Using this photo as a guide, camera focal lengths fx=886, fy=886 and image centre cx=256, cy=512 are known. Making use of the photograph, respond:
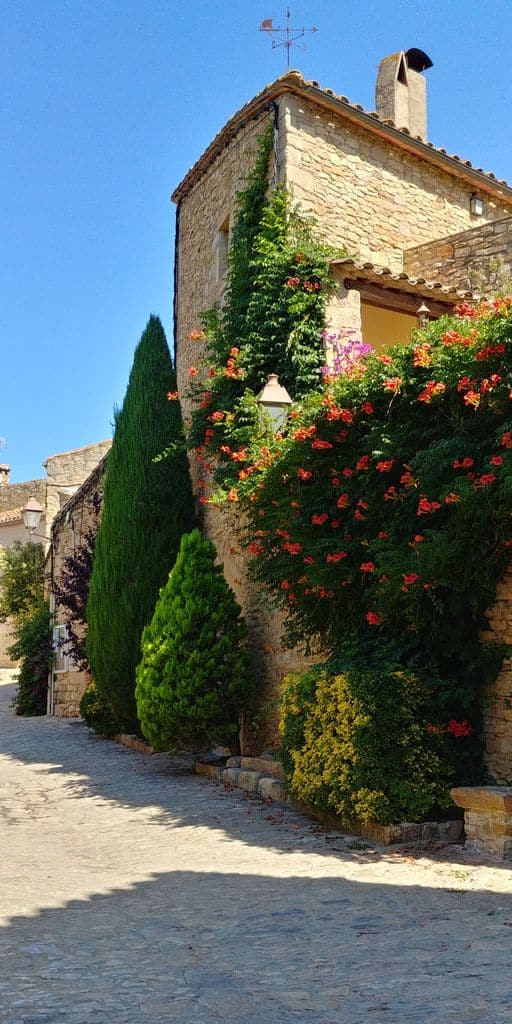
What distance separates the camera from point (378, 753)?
6.13m

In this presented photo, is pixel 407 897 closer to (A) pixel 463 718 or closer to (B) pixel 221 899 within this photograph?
(B) pixel 221 899

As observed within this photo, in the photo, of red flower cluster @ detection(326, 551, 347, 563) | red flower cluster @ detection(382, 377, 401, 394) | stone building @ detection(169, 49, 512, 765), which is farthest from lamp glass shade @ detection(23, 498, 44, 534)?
red flower cluster @ detection(382, 377, 401, 394)

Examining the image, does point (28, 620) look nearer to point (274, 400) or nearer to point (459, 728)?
point (274, 400)

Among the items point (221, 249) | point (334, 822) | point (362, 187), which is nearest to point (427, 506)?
point (334, 822)

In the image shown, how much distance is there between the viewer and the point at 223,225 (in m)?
12.0

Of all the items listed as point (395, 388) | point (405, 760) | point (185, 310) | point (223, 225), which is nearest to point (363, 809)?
point (405, 760)

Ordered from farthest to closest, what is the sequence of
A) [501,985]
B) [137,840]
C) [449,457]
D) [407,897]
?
[137,840]
[449,457]
[407,897]
[501,985]

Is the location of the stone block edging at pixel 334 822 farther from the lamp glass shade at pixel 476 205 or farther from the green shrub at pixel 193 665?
the lamp glass shade at pixel 476 205

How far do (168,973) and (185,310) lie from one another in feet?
36.7

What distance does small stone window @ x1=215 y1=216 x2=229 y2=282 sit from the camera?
1189 centimetres

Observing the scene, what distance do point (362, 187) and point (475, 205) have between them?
2478 millimetres

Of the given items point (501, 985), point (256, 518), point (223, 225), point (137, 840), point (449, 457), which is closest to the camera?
point (501, 985)

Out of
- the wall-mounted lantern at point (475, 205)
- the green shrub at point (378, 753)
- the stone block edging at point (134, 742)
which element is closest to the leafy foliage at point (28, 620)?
the stone block edging at point (134, 742)

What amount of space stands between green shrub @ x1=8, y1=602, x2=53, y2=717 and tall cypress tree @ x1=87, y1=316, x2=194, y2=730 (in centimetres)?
589
